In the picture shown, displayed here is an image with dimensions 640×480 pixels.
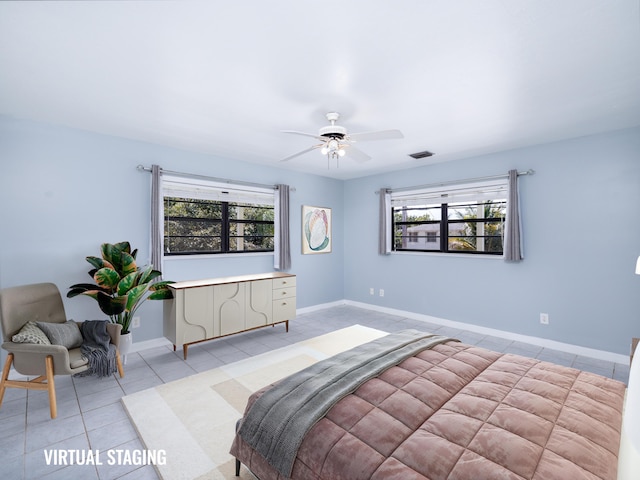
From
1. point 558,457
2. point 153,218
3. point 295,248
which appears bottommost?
point 558,457

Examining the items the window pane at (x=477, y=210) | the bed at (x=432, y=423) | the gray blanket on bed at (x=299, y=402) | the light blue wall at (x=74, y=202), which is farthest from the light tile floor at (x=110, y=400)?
the window pane at (x=477, y=210)

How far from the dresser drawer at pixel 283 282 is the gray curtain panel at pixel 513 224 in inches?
113

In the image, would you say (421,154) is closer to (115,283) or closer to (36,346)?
(115,283)

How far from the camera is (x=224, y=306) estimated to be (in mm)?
3877

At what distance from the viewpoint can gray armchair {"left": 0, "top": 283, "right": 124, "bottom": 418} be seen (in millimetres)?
2443

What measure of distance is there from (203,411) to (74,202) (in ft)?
8.43

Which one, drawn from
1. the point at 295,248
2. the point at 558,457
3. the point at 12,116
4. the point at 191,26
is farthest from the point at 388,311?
the point at 12,116

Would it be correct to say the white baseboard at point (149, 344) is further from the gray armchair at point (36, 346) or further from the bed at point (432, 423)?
the bed at point (432, 423)

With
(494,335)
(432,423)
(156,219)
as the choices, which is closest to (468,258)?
(494,335)

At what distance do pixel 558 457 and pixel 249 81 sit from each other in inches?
109

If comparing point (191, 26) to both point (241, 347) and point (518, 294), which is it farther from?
point (518, 294)

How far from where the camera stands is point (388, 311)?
5562 mm

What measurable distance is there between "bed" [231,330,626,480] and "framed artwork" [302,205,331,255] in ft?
11.6

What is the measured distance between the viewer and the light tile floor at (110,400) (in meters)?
1.98
